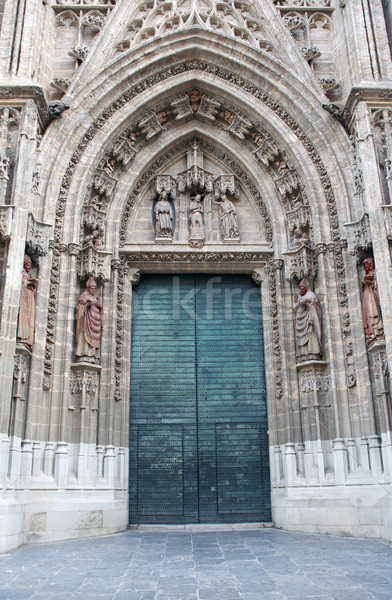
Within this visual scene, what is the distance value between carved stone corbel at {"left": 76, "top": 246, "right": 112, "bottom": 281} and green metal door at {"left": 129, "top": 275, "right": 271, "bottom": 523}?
1.35m

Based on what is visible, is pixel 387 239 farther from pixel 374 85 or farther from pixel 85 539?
pixel 85 539

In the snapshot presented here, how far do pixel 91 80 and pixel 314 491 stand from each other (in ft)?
32.2

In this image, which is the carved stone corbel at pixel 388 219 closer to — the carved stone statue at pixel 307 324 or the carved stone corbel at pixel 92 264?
the carved stone statue at pixel 307 324

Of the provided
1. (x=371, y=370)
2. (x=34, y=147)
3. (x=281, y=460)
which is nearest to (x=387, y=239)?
(x=371, y=370)

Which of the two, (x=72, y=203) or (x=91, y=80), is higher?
(x=91, y=80)

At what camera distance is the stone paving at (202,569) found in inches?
215

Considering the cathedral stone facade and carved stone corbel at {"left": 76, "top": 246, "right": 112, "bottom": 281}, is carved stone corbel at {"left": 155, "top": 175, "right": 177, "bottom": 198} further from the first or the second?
carved stone corbel at {"left": 76, "top": 246, "right": 112, "bottom": 281}

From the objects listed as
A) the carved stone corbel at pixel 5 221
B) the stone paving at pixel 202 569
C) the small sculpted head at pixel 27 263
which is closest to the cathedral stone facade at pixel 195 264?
the carved stone corbel at pixel 5 221

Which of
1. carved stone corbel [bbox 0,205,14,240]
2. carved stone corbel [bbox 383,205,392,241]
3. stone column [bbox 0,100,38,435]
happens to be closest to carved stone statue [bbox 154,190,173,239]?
stone column [bbox 0,100,38,435]

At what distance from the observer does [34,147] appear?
10.6 metres

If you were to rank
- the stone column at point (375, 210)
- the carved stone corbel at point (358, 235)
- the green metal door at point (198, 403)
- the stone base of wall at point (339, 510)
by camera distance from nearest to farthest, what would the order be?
the stone base of wall at point (339, 510) < the stone column at point (375, 210) < the carved stone corbel at point (358, 235) < the green metal door at point (198, 403)

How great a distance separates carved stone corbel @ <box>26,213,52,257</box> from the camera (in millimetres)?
10328

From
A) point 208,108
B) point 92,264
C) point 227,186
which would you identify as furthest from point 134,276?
point 208,108

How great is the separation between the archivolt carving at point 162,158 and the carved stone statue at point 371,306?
49.1 inches
